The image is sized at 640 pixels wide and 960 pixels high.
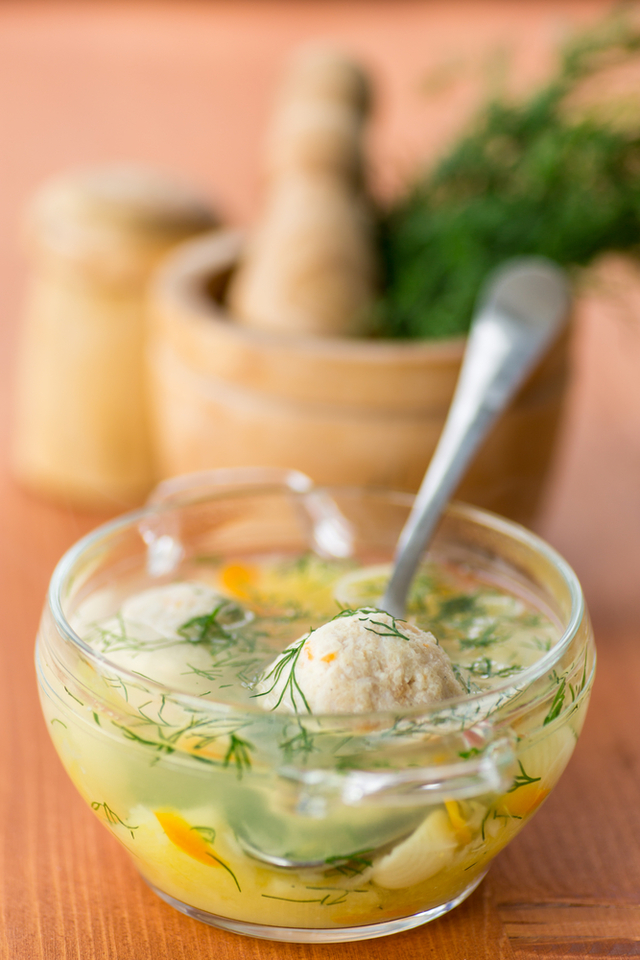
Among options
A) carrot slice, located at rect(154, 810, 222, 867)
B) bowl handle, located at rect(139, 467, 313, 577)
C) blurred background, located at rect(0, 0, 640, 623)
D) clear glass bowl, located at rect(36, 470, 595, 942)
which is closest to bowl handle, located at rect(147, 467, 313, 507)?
bowl handle, located at rect(139, 467, 313, 577)

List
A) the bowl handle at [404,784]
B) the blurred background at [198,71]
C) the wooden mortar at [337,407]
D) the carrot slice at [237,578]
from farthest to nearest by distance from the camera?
the blurred background at [198,71]
the wooden mortar at [337,407]
the carrot slice at [237,578]
the bowl handle at [404,784]

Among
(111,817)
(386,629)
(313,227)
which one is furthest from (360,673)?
(313,227)

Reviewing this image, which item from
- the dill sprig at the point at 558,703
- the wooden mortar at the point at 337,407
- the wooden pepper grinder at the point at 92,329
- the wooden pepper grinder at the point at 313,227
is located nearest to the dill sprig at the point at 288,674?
the dill sprig at the point at 558,703

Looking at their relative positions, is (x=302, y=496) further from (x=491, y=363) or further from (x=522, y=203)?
(x=522, y=203)

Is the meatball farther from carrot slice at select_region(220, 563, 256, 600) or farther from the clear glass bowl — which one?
carrot slice at select_region(220, 563, 256, 600)

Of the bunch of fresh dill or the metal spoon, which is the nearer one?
the metal spoon

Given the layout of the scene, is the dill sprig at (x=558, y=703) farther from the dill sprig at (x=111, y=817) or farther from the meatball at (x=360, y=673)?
the dill sprig at (x=111, y=817)

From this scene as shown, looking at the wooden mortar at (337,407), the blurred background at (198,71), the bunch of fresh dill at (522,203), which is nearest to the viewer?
the wooden mortar at (337,407)
